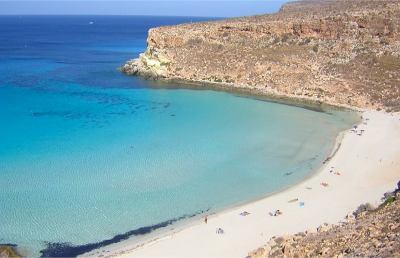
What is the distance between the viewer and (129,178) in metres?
27.5

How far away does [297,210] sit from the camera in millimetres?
23547

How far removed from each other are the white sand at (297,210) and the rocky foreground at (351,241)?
1.67m

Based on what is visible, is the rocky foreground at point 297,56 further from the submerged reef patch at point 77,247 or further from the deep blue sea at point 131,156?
the submerged reef patch at point 77,247

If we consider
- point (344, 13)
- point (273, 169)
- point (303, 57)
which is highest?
point (344, 13)

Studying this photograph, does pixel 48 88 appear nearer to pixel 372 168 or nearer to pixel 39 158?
pixel 39 158

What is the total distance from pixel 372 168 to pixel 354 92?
787 inches

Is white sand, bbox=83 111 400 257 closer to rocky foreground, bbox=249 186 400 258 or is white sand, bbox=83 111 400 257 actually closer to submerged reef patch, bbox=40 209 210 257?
submerged reef patch, bbox=40 209 210 257

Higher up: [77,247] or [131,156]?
[131,156]

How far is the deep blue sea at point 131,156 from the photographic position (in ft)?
74.3

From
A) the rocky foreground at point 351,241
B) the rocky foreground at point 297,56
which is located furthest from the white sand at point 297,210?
the rocky foreground at point 297,56

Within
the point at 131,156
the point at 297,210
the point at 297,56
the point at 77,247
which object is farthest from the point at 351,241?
the point at 297,56

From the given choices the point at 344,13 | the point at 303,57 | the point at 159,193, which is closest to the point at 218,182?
the point at 159,193

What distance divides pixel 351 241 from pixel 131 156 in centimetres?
1829

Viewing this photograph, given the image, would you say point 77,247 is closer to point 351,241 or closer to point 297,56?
point 351,241
